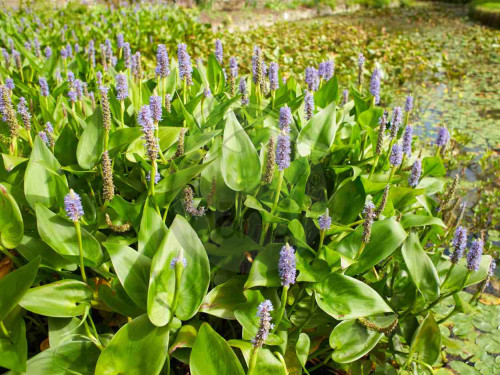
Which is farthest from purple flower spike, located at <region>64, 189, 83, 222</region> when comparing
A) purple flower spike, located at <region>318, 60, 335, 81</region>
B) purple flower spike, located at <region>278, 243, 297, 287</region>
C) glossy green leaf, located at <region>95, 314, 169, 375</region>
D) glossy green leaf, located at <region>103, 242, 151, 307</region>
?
purple flower spike, located at <region>318, 60, 335, 81</region>

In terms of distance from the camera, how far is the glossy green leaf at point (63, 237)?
1327mm

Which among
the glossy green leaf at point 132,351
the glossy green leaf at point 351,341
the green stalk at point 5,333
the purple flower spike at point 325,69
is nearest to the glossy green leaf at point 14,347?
the green stalk at point 5,333

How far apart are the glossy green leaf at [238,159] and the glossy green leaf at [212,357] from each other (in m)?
0.52

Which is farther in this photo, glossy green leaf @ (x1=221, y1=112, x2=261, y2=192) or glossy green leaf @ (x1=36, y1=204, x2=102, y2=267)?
glossy green leaf @ (x1=221, y1=112, x2=261, y2=192)

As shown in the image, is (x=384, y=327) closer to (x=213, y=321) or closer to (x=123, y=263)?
(x=213, y=321)

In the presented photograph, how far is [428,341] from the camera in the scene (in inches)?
64.9

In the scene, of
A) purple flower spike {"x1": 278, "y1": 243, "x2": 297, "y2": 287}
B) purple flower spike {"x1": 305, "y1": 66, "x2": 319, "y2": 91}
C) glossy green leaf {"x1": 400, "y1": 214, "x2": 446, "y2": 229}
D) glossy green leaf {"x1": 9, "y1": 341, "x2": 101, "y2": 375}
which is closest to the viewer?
purple flower spike {"x1": 278, "y1": 243, "x2": 297, "y2": 287}

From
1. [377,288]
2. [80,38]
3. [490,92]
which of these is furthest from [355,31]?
[377,288]

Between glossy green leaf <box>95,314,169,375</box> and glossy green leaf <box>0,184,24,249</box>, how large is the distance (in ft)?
1.48

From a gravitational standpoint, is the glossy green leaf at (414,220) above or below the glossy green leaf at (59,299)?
above

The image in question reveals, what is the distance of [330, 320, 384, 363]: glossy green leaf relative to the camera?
1.55 metres

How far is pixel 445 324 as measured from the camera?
2.48m

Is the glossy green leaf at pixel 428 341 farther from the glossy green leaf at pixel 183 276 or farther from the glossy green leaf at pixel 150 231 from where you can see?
the glossy green leaf at pixel 150 231

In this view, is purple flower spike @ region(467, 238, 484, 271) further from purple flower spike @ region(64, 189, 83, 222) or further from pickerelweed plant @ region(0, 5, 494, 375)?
purple flower spike @ region(64, 189, 83, 222)
